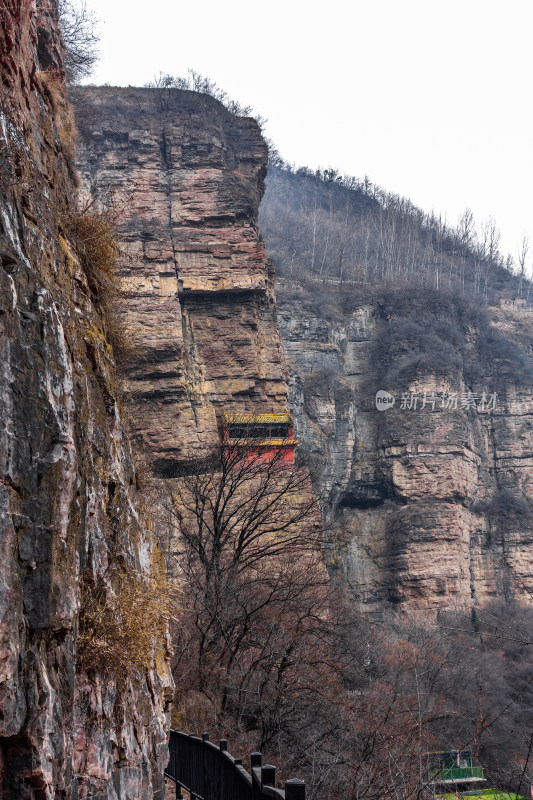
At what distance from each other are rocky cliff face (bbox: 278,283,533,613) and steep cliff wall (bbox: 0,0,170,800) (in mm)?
31079

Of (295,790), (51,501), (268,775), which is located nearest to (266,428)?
(51,501)

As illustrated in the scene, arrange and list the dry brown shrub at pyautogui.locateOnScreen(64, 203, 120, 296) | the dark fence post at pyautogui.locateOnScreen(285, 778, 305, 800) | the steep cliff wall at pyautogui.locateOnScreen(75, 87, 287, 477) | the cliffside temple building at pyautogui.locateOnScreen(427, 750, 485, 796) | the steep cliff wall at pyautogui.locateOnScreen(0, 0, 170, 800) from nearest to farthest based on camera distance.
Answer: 1. the dark fence post at pyautogui.locateOnScreen(285, 778, 305, 800)
2. the steep cliff wall at pyautogui.locateOnScreen(0, 0, 170, 800)
3. the dry brown shrub at pyautogui.locateOnScreen(64, 203, 120, 296)
4. the cliffside temple building at pyautogui.locateOnScreen(427, 750, 485, 796)
5. the steep cliff wall at pyautogui.locateOnScreen(75, 87, 287, 477)

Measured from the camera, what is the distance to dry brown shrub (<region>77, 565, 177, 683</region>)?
6031 millimetres

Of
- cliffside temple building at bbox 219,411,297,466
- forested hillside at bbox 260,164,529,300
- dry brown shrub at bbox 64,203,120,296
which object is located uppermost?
forested hillside at bbox 260,164,529,300

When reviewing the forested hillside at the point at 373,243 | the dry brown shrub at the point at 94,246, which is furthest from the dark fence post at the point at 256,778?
the forested hillside at the point at 373,243

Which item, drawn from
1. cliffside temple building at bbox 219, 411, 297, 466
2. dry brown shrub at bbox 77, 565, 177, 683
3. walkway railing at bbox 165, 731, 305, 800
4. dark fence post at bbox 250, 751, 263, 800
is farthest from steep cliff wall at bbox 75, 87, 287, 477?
dark fence post at bbox 250, 751, 263, 800

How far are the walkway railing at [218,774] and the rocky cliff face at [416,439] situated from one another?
29946mm

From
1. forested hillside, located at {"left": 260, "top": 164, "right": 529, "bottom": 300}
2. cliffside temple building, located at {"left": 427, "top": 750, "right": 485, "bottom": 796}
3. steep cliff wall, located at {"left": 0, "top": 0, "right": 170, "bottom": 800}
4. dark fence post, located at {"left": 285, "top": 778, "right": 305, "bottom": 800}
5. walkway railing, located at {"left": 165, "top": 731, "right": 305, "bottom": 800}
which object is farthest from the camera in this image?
forested hillside, located at {"left": 260, "top": 164, "right": 529, "bottom": 300}

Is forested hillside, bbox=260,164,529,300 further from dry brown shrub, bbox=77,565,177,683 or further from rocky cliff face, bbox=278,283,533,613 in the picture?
dry brown shrub, bbox=77,565,177,683

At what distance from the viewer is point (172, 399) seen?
30781mm

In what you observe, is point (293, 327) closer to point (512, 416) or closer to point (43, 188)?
point (512, 416)

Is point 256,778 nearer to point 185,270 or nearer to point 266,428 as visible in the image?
point 266,428

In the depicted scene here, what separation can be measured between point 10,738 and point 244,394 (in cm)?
2828

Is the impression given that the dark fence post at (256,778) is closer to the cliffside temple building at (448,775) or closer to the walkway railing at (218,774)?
the walkway railing at (218,774)
